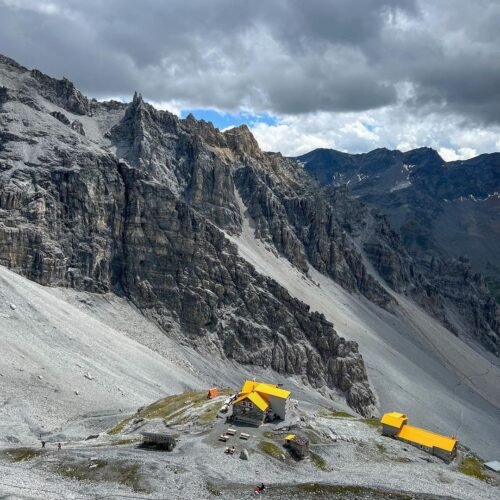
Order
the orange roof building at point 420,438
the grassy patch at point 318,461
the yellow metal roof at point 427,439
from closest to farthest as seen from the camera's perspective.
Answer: the grassy patch at point 318,461 < the orange roof building at point 420,438 < the yellow metal roof at point 427,439

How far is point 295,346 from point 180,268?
43.1m

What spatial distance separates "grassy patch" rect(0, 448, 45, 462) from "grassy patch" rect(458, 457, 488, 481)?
50925 mm

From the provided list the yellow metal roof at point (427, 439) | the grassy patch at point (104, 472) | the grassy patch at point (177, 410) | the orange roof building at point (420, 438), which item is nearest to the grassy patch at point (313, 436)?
the orange roof building at point (420, 438)

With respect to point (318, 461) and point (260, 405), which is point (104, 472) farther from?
point (260, 405)

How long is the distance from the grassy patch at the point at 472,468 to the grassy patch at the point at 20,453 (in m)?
50.9

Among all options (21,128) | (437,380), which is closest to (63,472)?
(21,128)

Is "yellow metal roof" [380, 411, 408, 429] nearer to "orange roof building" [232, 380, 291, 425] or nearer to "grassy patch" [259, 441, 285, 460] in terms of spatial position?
"orange roof building" [232, 380, 291, 425]

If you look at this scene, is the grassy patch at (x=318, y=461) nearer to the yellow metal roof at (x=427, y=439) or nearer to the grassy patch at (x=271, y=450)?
the grassy patch at (x=271, y=450)

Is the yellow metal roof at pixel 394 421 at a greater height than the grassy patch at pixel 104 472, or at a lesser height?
greater

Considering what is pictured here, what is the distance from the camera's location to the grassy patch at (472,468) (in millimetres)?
68750

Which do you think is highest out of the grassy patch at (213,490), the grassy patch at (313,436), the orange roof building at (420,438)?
the orange roof building at (420,438)

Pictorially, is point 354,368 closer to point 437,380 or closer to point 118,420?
point 437,380

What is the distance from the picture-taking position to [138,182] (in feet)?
581

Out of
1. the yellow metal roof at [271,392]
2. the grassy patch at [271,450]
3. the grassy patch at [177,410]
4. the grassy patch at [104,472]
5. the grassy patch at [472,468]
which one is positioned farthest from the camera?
the grassy patch at [177,410]
